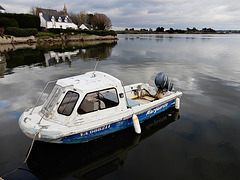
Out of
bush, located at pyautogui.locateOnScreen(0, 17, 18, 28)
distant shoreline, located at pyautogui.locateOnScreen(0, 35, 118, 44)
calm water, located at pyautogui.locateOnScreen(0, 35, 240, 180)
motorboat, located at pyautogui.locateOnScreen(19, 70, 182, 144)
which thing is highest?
bush, located at pyautogui.locateOnScreen(0, 17, 18, 28)

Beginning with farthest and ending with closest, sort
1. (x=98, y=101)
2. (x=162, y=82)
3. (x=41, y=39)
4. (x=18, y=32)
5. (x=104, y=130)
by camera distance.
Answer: (x=41, y=39), (x=18, y=32), (x=162, y=82), (x=98, y=101), (x=104, y=130)

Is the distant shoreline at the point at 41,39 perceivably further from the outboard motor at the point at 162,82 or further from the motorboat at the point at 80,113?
the outboard motor at the point at 162,82

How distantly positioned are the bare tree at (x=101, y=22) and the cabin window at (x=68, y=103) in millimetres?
104849

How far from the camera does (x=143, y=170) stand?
5.94 meters

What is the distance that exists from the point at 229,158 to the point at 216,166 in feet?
2.68

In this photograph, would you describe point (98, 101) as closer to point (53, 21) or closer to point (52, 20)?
point (53, 21)

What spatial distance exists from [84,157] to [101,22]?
349ft

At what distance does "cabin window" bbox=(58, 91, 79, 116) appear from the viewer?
6602 millimetres

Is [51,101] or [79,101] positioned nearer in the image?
[79,101]

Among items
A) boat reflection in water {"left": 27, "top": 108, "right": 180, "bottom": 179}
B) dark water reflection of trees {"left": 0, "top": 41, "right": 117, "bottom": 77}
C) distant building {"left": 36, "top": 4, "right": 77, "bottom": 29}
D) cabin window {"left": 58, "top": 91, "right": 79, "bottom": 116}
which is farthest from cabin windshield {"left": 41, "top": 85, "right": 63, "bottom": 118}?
distant building {"left": 36, "top": 4, "right": 77, "bottom": 29}

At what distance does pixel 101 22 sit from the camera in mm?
103062

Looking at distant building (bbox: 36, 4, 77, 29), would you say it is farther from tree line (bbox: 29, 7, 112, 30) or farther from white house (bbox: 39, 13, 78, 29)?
tree line (bbox: 29, 7, 112, 30)

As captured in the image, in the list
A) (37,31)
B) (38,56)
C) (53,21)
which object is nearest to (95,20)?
(53,21)

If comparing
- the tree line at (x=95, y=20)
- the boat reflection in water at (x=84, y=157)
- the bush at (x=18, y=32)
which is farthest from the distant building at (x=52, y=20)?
the boat reflection in water at (x=84, y=157)
